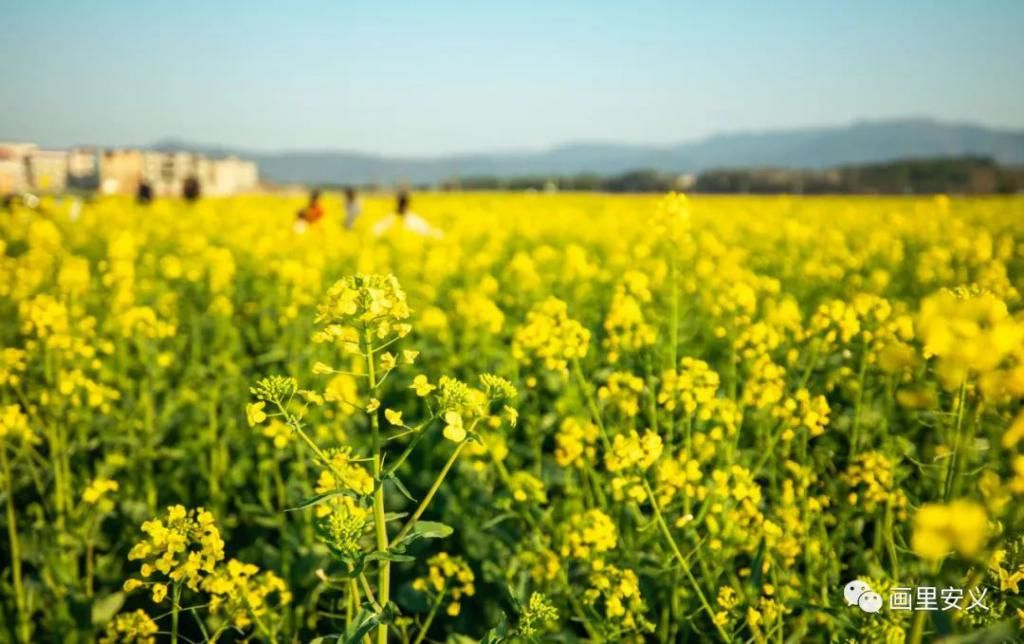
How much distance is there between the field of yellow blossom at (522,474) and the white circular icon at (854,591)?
3cm

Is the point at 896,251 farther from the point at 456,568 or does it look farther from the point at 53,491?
the point at 53,491

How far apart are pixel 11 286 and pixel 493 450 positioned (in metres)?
3.37

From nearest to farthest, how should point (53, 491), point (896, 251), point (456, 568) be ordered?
point (456, 568) < point (53, 491) < point (896, 251)

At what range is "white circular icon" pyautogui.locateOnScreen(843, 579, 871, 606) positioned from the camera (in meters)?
1.76

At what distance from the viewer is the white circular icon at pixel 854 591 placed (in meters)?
1.76

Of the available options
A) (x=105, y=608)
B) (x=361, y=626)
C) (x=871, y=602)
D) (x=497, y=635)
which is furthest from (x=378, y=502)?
(x=105, y=608)

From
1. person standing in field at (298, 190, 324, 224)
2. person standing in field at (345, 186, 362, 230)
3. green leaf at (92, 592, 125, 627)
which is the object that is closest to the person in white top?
person standing in field at (298, 190, 324, 224)

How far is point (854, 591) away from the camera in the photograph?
1.77 metres

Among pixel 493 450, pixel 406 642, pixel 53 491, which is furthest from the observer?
pixel 53 491

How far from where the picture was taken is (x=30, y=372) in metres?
3.64

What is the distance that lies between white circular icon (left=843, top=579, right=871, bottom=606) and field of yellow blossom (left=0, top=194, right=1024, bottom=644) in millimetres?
33

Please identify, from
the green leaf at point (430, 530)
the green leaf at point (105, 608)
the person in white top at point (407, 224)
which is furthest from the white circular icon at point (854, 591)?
the person in white top at point (407, 224)

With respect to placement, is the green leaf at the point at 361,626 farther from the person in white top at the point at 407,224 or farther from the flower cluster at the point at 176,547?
the person in white top at the point at 407,224

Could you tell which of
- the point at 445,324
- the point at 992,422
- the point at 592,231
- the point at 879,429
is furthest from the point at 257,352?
the point at 592,231
